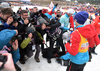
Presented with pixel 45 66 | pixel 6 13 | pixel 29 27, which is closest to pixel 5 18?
pixel 6 13

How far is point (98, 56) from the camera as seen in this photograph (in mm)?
3740

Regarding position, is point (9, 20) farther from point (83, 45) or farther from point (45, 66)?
point (45, 66)

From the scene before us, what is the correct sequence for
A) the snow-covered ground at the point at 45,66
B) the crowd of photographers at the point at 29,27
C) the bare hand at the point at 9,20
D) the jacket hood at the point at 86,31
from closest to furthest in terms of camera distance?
the jacket hood at the point at 86,31, the bare hand at the point at 9,20, the crowd of photographers at the point at 29,27, the snow-covered ground at the point at 45,66

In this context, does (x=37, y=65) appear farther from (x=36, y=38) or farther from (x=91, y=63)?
(x=91, y=63)

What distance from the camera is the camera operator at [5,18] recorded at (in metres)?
1.78

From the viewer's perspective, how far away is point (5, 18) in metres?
1.91

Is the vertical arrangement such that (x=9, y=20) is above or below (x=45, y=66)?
above

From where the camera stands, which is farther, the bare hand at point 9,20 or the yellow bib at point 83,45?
the bare hand at point 9,20

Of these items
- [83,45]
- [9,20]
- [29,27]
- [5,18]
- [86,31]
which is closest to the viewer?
[86,31]

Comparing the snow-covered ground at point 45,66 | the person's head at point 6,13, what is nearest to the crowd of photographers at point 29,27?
the person's head at point 6,13

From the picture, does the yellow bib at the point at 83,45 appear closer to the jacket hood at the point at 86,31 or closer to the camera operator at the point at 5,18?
the jacket hood at the point at 86,31

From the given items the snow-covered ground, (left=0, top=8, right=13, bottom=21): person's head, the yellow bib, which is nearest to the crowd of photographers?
(left=0, top=8, right=13, bottom=21): person's head

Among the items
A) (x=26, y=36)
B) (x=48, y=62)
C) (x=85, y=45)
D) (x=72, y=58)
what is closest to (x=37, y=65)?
(x=48, y=62)

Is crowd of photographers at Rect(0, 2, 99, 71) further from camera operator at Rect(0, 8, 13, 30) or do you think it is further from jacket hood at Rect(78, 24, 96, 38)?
→ jacket hood at Rect(78, 24, 96, 38)
